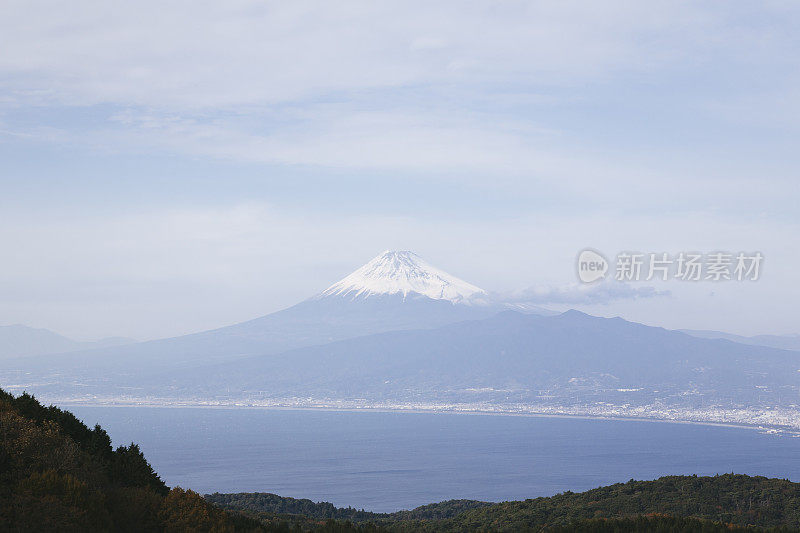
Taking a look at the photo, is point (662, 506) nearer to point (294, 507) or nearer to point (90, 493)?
point (294, 507)

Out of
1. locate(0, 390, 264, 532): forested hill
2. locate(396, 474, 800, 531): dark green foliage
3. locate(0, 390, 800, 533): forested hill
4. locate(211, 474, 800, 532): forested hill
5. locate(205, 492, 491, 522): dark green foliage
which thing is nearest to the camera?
locate(0, 390, 264, 532): forested hill

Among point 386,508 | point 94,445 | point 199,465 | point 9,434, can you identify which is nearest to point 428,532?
point 94,445

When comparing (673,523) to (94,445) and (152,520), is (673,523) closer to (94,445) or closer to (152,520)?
(152,520)

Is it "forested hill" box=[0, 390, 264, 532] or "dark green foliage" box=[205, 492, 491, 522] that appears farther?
"dark green foliage" box=[205, 492, 491, 522]

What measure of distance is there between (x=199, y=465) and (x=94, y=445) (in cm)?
17356

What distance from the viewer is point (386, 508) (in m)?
130

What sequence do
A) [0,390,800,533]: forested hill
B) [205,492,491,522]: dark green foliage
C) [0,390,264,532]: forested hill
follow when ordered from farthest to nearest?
1. [205,492,491,522]: dark green foliage
2. [0,390,800,533]: forested hill
3. [0,390,264,532]: forested hill

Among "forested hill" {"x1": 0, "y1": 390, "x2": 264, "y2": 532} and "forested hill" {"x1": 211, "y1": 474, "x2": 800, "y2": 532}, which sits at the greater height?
"forested hill" {"x1": 0, "y1": 390, "x2": 264, "y2": 532}

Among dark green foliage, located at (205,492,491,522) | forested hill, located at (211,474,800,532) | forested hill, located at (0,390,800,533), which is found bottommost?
dark green foliage, located at (205,492,491,522)

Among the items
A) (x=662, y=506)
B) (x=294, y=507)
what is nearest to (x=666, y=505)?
(x=662, y=506)

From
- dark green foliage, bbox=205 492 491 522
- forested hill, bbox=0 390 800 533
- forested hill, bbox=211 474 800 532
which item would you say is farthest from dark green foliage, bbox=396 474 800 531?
forested hill, bbox=0 390 800 533

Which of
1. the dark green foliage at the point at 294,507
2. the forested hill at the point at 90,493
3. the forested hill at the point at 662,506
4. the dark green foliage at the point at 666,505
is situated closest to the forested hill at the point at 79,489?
the forested hill at the point at 90,493

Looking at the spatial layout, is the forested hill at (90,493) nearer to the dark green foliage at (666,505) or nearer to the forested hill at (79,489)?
the forested hill at (79,489)

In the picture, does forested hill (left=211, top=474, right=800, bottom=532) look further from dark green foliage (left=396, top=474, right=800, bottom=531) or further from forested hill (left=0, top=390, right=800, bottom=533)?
forested hill (left=0, top=390, right=800, bottom=533)
